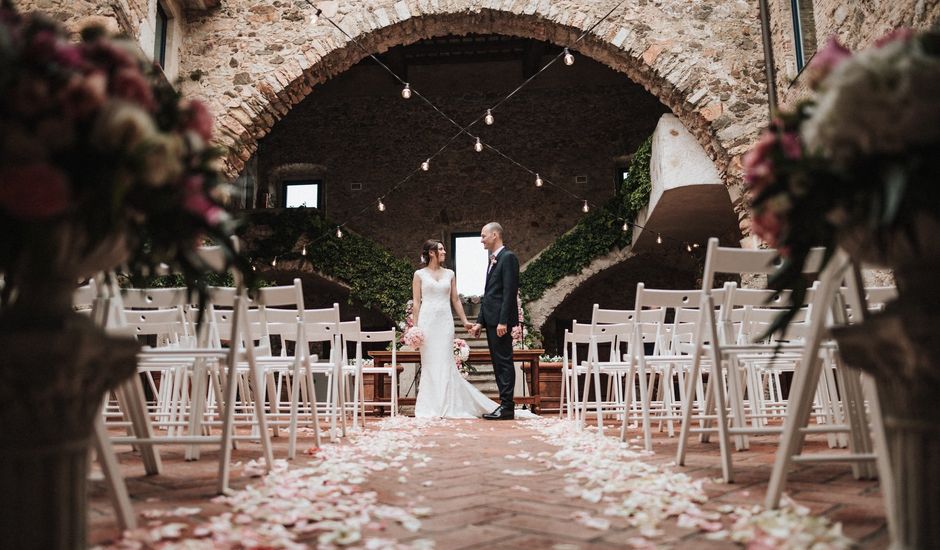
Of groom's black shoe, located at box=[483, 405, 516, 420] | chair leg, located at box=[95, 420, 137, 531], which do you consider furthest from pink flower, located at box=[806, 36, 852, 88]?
groom's black shoe, located at box=[483, 405, 516, 420]

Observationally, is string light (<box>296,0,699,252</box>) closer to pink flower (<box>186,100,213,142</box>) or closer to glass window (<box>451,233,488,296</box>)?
glass window (<box>451,233,488,296</box>)

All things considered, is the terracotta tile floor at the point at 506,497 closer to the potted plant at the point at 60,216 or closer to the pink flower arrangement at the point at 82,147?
the potted plant at the point at 60,216

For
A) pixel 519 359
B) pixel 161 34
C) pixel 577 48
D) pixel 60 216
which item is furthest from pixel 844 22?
pixel 161 34

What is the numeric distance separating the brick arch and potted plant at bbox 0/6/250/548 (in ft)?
22.9

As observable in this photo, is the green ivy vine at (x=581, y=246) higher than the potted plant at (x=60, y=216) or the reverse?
higher

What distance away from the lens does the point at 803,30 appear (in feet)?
23.0

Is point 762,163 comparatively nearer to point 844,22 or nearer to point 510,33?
point 844,22

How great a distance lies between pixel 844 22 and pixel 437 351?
4.59 m

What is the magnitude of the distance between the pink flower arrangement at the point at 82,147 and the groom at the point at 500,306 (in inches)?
171

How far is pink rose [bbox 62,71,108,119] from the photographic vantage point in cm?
97

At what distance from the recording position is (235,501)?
6.30 ft

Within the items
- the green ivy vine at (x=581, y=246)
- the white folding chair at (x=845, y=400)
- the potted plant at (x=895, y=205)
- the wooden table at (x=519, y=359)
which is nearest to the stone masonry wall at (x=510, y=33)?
the wooden table at (x=519, y=359)

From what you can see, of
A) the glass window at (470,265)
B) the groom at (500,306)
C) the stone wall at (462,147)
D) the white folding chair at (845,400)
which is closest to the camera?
the white folding chair at (845,400)

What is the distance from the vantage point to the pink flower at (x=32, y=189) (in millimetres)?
938
